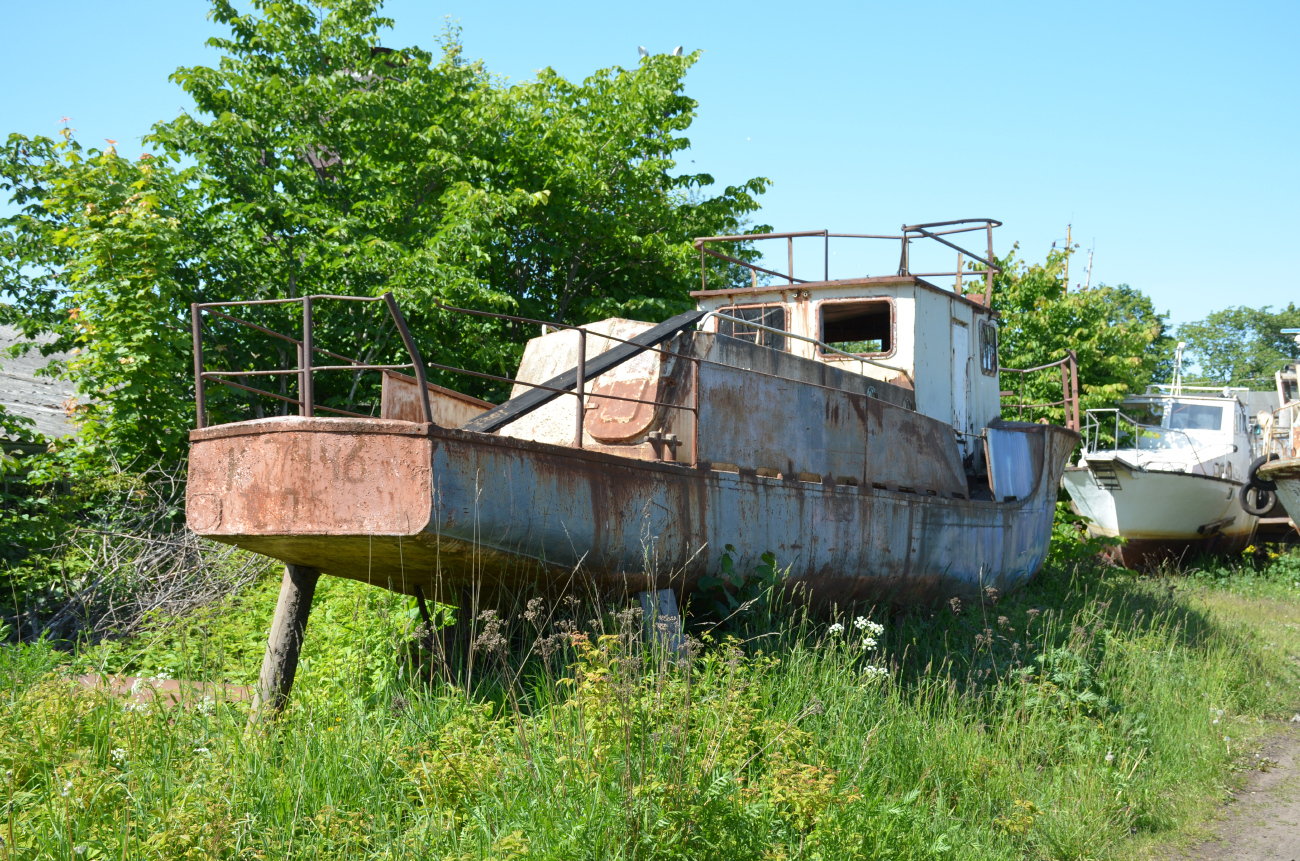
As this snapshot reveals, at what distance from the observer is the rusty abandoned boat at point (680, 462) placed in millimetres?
4578

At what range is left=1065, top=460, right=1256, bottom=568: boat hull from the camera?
15.2 meters

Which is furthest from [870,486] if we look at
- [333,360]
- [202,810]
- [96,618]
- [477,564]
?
[333,360]

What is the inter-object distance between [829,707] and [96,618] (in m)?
6.20

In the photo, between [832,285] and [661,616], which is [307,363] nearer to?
[661,616]

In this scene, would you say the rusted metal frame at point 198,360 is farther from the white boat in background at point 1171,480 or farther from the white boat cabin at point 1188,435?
the white boat cabin at point 1188,435

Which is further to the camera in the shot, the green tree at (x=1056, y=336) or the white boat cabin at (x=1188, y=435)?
the green tree at (x=1056, y=336)

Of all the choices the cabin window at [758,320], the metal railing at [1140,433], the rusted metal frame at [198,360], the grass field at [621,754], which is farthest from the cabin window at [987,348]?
the rusted metal frame at [198,360]

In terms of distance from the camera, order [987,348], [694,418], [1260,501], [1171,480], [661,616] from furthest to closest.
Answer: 1. [1260,501]
2. [1171,480]
3. [987,348]
4. [694,418]
5. [661,616]

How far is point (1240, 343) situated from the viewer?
68438mm

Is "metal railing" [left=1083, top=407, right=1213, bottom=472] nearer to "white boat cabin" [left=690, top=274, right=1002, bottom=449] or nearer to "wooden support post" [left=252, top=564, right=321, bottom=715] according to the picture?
"white boat cabin" [left=690, top=274, right=1002, bottom=449]

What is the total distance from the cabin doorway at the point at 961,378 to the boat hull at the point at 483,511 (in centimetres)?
329

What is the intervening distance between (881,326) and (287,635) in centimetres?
645

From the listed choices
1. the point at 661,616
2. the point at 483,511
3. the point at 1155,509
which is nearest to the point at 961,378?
the point at 661,616

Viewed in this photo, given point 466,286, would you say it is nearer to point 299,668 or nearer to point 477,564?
point 299,668
